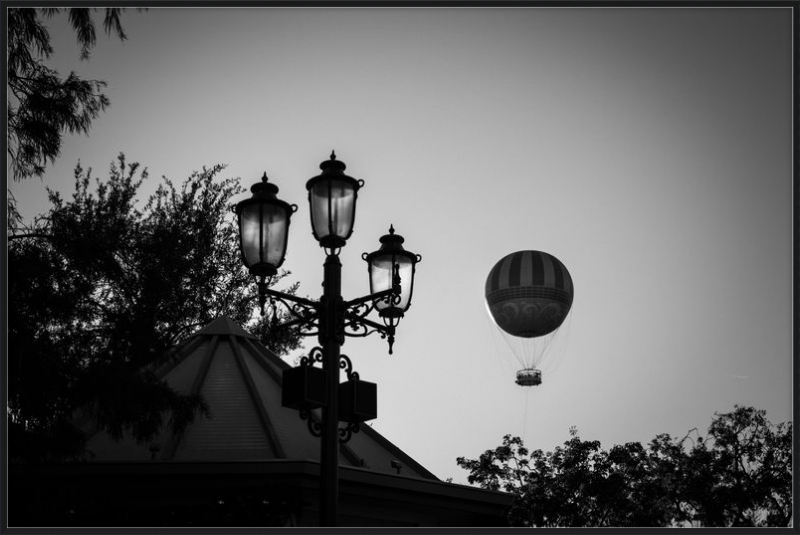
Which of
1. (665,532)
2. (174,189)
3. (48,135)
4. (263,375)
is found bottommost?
(665,532)

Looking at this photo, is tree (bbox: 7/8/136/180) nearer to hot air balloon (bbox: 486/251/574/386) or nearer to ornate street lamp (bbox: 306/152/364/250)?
ornate street lamp (bbox: 306/152/364/250)

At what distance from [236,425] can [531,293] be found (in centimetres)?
2078

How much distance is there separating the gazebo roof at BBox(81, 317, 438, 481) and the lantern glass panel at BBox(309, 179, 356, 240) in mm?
4407

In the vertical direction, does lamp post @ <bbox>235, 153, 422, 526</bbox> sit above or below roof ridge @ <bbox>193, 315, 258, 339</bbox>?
below

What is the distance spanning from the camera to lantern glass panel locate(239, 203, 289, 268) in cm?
828

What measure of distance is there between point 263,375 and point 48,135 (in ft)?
17.4

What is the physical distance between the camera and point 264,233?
832 cm

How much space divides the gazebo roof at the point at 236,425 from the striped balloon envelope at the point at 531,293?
57.0 feet

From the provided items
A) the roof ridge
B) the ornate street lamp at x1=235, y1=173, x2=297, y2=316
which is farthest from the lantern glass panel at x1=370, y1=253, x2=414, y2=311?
the roof ridge

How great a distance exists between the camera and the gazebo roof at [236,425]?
12367 mm

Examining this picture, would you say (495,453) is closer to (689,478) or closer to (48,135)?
(689,478)

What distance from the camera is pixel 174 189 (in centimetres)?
3111

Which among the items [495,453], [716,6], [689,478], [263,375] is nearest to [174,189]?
[495,453]

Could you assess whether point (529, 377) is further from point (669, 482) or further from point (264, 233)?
point (264, 233)
